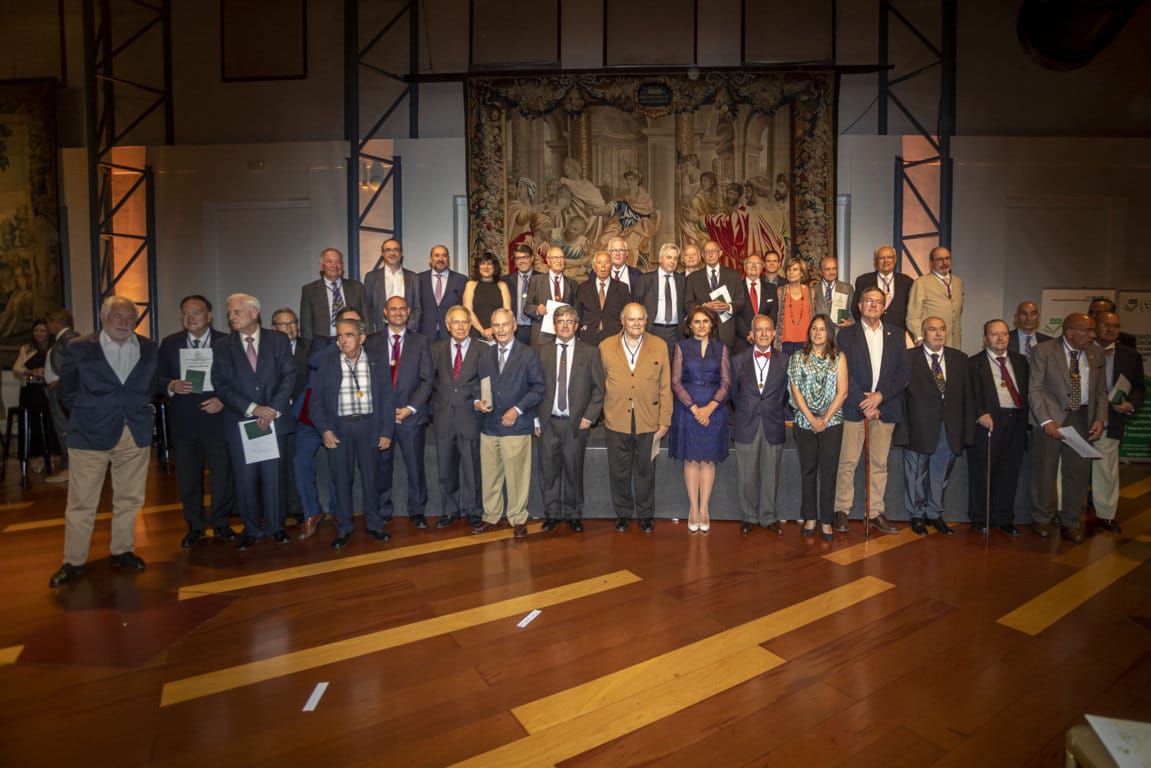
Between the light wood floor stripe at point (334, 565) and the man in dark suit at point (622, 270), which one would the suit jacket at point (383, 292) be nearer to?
the man in dark suit at point (622, 270)

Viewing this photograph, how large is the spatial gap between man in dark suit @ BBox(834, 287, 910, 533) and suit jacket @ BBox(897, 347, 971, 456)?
8 centimetres

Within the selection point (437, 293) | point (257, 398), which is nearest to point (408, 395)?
point (257, 398)

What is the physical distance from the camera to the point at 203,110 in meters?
9.55

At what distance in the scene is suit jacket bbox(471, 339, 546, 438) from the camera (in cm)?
484

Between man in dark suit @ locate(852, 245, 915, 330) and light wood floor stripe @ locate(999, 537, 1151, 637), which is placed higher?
man in dark suit @ locate(852, 245, 915, 330)

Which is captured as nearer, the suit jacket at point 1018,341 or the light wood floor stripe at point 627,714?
the light wood floor stripe at point 627,714

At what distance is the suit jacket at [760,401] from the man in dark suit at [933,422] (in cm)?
97

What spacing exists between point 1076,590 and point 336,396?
496 cm

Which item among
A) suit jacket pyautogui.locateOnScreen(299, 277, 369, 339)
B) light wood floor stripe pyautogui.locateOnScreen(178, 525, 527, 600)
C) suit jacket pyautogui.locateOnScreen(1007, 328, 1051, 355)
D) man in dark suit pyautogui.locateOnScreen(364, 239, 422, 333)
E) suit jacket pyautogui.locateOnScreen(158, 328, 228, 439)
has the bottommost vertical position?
light wood floor stripe pyautogui.locateOnScreen(178, 525, 527, 600)

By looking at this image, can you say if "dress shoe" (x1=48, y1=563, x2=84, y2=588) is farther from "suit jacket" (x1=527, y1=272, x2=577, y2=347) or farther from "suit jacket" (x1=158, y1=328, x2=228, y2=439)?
"suit jacket" (x1=527, y1=272, x2=577, y2=347)

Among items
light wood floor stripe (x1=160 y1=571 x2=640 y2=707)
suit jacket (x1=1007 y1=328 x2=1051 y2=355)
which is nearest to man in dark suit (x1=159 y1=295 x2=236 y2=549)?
light wood floor stripe (x1=160 y1=571 x2=640 y2=707)

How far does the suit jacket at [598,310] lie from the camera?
5988 millimetres

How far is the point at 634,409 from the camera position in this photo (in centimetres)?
491

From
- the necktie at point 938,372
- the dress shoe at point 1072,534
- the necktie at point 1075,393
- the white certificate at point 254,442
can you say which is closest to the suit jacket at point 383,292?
the white certificate at point 254,442
